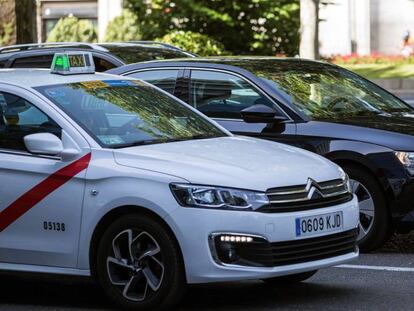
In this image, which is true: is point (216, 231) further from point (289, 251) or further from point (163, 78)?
point (163, 78)

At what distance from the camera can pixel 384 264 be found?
879cm

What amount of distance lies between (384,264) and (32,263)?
111 inches

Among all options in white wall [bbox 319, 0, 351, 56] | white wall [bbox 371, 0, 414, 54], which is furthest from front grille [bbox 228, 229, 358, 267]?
white wall [bbox 371, 0, 414, 54]

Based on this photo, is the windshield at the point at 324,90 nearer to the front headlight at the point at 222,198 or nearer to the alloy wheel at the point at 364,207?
the alloy wheel at the point at 364,207

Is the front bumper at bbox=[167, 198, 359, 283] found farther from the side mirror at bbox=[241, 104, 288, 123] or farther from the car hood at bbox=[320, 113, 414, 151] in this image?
the side mirror at bbox=[241, 104, 288, 123]

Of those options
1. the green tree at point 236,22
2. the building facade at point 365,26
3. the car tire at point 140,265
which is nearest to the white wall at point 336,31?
the building facade at point 365,26

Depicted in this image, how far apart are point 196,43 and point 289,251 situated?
65.3 ft

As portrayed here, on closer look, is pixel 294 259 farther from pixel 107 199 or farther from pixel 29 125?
pixel 29 125

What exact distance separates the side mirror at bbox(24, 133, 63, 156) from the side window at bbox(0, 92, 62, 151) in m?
0.18

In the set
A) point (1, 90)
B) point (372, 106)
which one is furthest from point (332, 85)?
point (1, 90)

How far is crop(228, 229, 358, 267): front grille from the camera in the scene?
6738 mm

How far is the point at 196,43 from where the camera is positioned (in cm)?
2650

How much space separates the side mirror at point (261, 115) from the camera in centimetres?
941

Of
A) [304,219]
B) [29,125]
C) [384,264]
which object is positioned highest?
[29,125]
